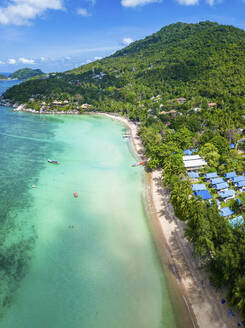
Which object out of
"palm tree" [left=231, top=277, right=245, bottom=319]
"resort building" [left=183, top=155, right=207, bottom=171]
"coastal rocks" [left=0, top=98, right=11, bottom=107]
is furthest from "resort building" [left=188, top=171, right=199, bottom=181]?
"coastal rocks" [left=0, top=98, right=11, bottom=107]

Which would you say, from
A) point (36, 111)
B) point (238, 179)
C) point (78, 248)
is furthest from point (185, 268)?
point (36, 111)

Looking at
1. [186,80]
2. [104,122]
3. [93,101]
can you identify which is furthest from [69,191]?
[186,80]

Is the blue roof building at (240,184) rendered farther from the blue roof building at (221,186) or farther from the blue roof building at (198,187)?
the blue roof building at (198,187)

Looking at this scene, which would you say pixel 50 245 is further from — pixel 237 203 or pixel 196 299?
pixel 237 203

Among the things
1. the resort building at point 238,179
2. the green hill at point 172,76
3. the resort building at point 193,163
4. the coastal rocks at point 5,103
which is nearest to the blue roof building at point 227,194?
the resort building at point 238,179

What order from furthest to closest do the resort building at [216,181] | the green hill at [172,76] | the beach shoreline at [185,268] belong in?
Answer: the green hill at [172,76], the resort building at [216,181], the beach shoreline at [185,268]

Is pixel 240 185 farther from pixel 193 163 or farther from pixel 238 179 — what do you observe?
pixel 193 163

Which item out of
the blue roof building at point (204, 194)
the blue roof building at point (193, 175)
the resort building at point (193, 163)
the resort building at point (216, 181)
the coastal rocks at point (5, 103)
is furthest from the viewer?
the coastal rocks at point (5, 103)

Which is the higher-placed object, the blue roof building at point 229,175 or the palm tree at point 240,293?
the blue roof building at point 229,175
